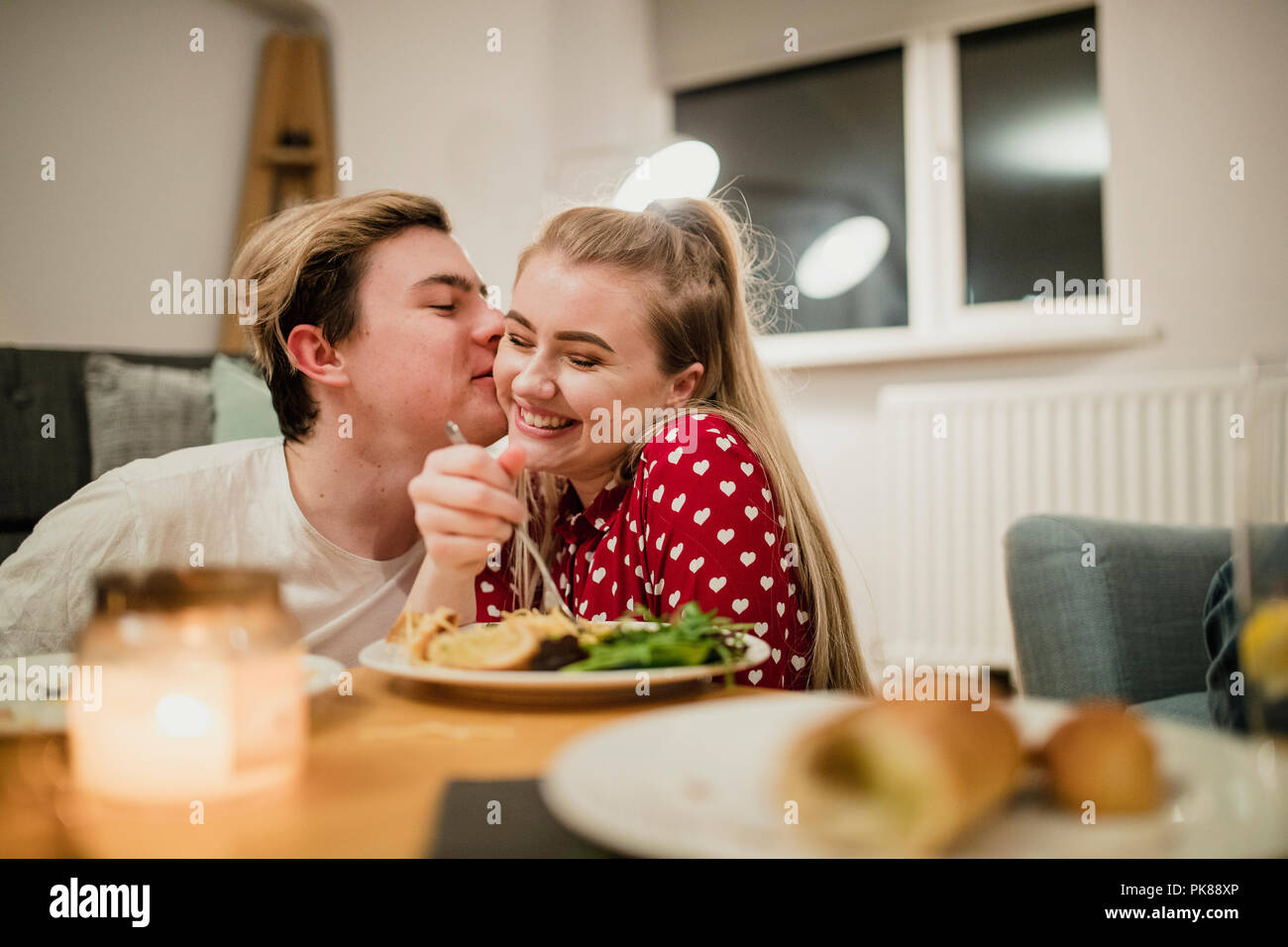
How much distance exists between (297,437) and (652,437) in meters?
0.61

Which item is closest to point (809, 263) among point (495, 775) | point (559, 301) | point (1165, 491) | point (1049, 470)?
point (1049, 470)

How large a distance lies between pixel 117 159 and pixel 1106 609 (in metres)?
2.75

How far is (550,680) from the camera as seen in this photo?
1.76 ft

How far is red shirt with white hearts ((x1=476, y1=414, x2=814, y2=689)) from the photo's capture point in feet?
3.10

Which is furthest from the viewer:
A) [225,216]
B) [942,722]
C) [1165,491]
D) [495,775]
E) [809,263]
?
[809,263]

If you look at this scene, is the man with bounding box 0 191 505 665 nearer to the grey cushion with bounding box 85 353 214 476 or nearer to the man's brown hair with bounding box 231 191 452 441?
the man's brown hair with bounding box 231 191 452 441

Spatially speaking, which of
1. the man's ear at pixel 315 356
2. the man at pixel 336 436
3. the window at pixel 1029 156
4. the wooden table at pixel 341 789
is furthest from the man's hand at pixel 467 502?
the window at pixel 1029 156

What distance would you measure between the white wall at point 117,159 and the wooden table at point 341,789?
2.32m

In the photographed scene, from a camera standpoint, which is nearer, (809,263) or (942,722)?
(942,722)

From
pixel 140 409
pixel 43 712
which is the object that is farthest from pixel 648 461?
pixel 140 409

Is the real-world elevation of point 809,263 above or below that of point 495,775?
above

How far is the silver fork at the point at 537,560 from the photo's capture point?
2.48 feet
